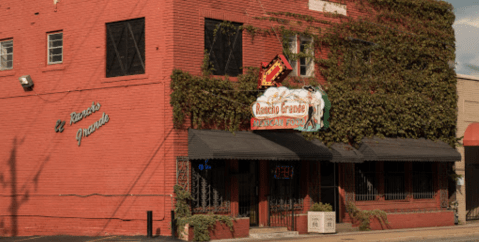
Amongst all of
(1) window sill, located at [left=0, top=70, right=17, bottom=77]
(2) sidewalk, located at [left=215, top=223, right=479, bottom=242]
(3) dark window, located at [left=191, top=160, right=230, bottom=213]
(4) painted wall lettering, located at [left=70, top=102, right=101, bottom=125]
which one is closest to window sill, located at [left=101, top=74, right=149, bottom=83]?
(4) painted wall lettering, located at [left=70, top=102, right=101, bottom=125]

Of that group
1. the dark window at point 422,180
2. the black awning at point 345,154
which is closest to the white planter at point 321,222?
the black awning at point 345,154

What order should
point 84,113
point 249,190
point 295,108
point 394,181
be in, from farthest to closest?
point 394,181 < point 249,190 < point 84,113 < point 295,108

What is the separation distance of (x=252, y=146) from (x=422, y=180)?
10.1 m

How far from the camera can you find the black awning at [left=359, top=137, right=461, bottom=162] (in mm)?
23562

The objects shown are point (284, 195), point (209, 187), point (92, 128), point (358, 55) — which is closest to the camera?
point (209, 187)

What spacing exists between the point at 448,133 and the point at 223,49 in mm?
11210

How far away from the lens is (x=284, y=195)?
2223cm

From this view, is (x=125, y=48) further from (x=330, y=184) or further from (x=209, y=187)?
(x=330, y=184)

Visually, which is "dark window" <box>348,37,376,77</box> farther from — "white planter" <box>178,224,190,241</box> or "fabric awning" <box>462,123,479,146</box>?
"white planter" <box>178,224,190,241</box>

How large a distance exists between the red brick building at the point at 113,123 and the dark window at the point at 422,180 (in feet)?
8.53

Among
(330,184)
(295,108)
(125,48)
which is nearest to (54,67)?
(125,48)

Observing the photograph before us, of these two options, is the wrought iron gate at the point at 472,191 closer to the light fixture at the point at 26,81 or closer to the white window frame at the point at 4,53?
the light fixture at the point at 26,81

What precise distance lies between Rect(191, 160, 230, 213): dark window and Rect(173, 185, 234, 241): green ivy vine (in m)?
0.52

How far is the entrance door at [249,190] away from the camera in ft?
70.1
